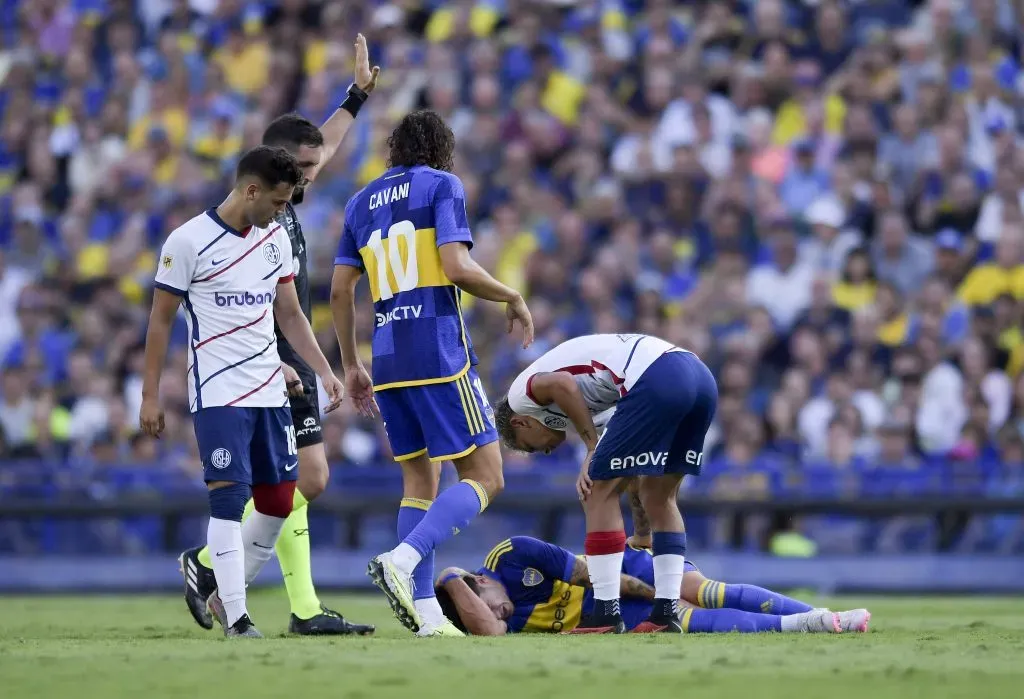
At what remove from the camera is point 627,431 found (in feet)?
24.6

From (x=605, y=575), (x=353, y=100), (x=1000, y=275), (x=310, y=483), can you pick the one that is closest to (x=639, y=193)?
(x=1000, y=275)

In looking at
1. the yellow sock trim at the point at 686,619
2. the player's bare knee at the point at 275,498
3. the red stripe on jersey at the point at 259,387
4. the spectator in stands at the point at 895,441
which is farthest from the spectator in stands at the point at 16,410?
the yellow sock trim at the point at 686,619

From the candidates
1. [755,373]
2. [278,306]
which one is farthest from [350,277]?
[755,373]

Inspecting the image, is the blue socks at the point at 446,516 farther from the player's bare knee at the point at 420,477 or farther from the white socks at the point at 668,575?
the white socks at the point at 668,575

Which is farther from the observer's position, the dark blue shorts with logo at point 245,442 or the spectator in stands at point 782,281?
the spectator in stands at point 782,281

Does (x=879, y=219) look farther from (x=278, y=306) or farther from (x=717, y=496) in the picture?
(x=278, y=306)

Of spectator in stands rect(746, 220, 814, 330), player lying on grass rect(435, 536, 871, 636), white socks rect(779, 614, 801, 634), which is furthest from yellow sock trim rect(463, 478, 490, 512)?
spectator in stands rect(746, 220, 814, 330)

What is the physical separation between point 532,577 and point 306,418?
1.52 meters

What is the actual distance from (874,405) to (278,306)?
23.1ft

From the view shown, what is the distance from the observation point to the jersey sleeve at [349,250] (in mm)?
7805

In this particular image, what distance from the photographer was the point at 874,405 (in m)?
13.7

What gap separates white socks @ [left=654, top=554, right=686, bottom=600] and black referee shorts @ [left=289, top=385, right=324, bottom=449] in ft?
6.60

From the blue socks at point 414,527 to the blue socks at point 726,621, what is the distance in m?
1.23

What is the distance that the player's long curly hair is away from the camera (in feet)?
25.4
